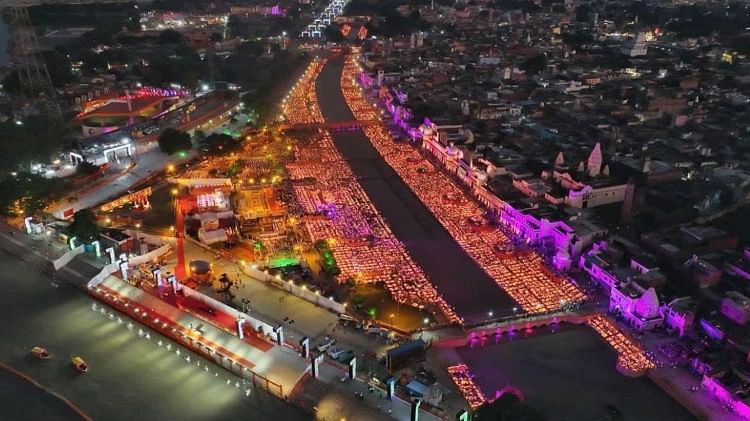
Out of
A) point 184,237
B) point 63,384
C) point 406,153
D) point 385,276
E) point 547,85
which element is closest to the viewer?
point 63,384

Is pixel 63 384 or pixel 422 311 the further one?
pixel 422 311

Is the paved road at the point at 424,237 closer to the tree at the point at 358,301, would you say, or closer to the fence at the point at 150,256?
the tree at the point at 358,301

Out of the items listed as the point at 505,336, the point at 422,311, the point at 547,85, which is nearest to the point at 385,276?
the point at 422,311

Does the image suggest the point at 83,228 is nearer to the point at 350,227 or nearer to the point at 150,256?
the point at 150,256

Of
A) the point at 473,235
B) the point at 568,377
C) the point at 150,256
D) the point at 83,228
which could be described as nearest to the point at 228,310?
the point at 150,256

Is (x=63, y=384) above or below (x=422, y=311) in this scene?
above

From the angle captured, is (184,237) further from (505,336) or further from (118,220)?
(505,336)

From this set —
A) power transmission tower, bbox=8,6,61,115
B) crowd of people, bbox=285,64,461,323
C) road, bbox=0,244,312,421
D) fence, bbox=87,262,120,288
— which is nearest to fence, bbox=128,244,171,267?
fence, bbox=87,262,120,288
